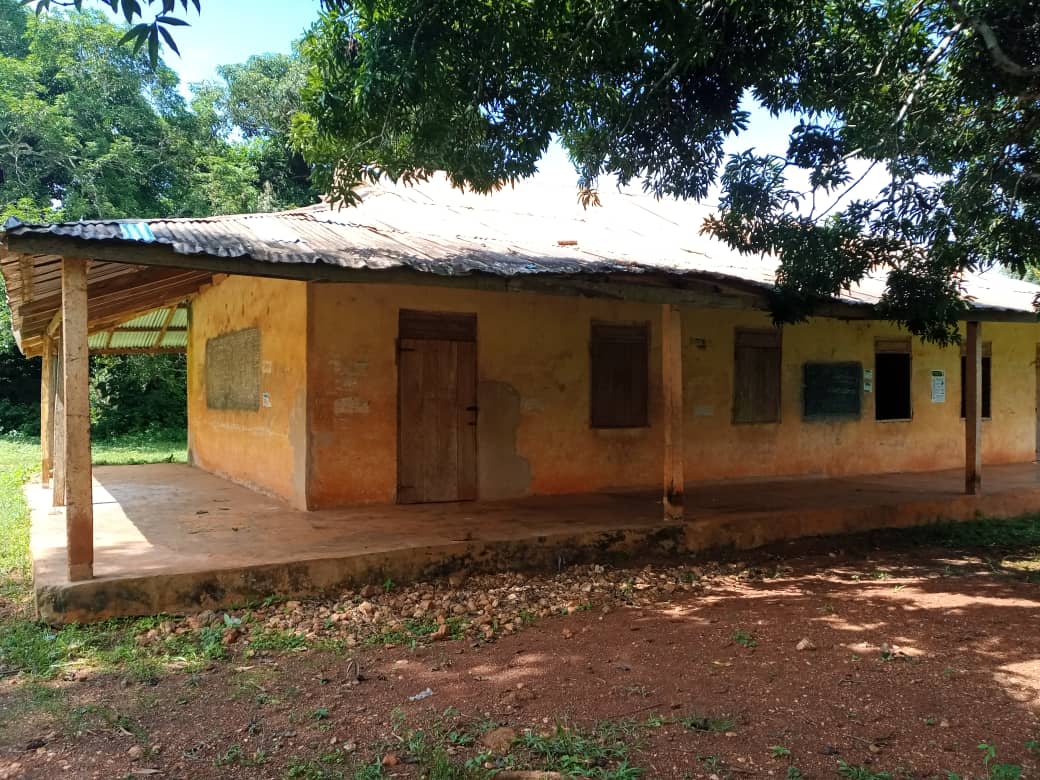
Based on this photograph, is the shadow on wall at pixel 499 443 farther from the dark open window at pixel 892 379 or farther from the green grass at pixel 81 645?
the dark open window at pixel 892 379

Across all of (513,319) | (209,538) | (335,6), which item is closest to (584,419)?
(513,319)

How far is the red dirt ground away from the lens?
3363 millimetres

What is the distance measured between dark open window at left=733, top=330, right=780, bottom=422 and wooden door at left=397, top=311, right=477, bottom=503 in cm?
380

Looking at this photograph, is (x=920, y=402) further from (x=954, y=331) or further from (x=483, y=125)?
(x=483, y=125)

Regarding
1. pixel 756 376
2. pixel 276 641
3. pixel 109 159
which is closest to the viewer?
pixel 276 641

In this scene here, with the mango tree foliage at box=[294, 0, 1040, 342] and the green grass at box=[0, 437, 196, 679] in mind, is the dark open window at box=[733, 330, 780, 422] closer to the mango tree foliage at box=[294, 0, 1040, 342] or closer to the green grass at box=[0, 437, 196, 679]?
the mango tree foliage at box=[294, 0, 1040, 342]

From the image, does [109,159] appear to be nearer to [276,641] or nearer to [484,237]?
[484,237]

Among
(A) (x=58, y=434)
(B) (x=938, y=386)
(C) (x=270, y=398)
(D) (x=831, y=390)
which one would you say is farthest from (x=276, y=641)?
(B) (x=938, y=386)

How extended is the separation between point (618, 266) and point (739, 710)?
436cm

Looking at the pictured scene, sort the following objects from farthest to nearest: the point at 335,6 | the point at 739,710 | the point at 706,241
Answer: the point at 706,241, the point at 335,6, the point at 739,710

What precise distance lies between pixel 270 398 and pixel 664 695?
20.2 feet

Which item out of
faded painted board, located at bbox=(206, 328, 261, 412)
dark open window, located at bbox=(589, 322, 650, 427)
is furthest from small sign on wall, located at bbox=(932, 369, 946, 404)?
faded painted board, located at bbox=(206, 328, 261, 412)

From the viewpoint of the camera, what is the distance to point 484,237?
8648mm

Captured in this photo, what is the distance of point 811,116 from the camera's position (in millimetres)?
7469
